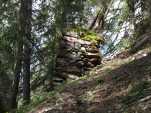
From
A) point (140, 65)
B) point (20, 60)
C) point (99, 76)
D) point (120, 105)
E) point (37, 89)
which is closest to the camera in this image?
point (120, 105)

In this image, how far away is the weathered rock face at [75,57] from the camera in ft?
48.8

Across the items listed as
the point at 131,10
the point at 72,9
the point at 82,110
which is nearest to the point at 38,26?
the point at 72,9

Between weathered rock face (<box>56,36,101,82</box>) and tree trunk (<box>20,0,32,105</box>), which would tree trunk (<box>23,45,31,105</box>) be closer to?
tree trunk (<box>20,0,32,105</box>)

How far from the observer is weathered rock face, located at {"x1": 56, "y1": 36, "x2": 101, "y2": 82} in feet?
48.8

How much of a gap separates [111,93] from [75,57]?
596 cm

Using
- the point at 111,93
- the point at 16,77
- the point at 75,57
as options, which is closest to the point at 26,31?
the point at 16,77

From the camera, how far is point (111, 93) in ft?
30.8

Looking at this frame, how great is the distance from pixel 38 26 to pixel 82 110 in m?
7.14

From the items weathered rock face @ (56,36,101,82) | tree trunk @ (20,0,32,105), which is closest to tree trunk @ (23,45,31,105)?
tree trunk @ (20,0,32,105)

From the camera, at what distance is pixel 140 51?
488 inches

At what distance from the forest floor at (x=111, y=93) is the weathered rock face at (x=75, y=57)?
2.94 m

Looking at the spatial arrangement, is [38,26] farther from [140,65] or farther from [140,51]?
[140,65]

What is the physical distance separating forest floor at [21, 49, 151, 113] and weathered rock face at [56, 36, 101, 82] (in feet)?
9.63

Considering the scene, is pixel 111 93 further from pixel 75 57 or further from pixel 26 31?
pixel 26 31
